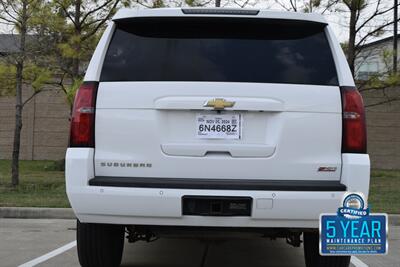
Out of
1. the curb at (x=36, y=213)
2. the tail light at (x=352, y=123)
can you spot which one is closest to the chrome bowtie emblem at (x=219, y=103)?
the tail light at (x=352, y=123)

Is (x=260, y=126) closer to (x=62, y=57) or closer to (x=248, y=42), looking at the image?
(x=248, y=42)

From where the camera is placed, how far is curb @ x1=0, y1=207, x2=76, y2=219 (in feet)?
31.8

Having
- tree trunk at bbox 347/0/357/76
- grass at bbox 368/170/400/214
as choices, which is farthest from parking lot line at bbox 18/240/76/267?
tree trunk at bbox 347/0/357/76

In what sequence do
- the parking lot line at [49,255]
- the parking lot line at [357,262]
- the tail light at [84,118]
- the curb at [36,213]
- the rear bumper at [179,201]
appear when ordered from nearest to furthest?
the rear bumper at [179,201]
the tail light at [84,118]
the parking lot line at [49,255]
the parking lot line at [357,262]
the curb at [36,213]

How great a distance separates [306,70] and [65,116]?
17912 mm

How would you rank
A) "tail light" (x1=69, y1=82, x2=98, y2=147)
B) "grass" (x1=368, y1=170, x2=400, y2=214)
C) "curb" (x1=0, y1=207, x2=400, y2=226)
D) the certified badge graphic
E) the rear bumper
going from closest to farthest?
the certified badge graphic, the rear bumper, "tail light" (x1=69, y1=82, x2=98, y2=147), "curb" (x1=0, y1=207, x2=400, y2=226), "grass" (x1=368, y1=170, x2=400, y2=214)

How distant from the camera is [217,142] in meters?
4.05

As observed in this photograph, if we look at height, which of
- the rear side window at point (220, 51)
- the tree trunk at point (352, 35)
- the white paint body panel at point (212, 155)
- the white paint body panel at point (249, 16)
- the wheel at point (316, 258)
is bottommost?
the wheel at point (316, 258)

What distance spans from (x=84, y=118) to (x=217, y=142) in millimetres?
946

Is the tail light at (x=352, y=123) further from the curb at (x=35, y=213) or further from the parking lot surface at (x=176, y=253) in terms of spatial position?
the curb at (x=35, y=213)

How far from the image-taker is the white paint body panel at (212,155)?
400 centimetres

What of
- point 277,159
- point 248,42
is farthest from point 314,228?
point 248,42

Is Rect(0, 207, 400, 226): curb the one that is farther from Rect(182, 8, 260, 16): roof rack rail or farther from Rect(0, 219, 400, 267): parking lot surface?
Rect(182, 8, 260, 16): roof rack rail

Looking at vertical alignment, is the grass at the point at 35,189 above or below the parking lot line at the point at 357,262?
below
